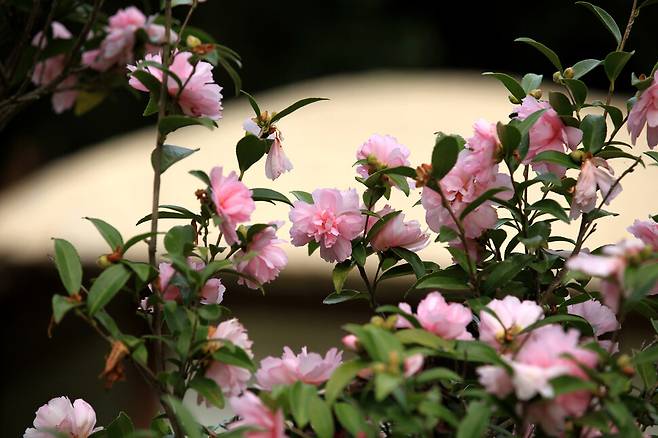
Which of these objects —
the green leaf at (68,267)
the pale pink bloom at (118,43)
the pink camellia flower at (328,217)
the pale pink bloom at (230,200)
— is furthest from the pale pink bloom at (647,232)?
the pale pink bloom at (118,43)

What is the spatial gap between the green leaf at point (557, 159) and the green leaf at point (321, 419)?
30 cm

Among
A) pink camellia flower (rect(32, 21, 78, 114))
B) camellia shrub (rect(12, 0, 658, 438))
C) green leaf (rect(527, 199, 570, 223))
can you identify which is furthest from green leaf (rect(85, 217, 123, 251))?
pink camellia flower (rect(32, 21, 78, 114))

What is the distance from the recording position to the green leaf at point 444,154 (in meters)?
0.76

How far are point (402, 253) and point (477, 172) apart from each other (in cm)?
11

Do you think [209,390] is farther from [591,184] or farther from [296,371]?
[591,184]

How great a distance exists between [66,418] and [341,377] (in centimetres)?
29

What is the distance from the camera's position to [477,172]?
0.84 meters

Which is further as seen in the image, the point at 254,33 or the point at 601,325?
the point at 254,33

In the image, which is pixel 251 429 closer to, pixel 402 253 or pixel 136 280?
pixel 136 280

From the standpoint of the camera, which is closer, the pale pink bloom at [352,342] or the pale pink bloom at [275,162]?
the pale pink bloom at [352,342]

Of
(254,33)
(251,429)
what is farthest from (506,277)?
(254,33)

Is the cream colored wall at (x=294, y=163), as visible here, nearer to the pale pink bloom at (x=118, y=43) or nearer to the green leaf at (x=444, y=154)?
the pale pink bloom at (x=118, y=43)

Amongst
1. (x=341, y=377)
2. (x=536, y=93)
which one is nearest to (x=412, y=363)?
(x=341, y=377)

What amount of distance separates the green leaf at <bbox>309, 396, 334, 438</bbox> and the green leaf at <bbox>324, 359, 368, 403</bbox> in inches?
0.5
